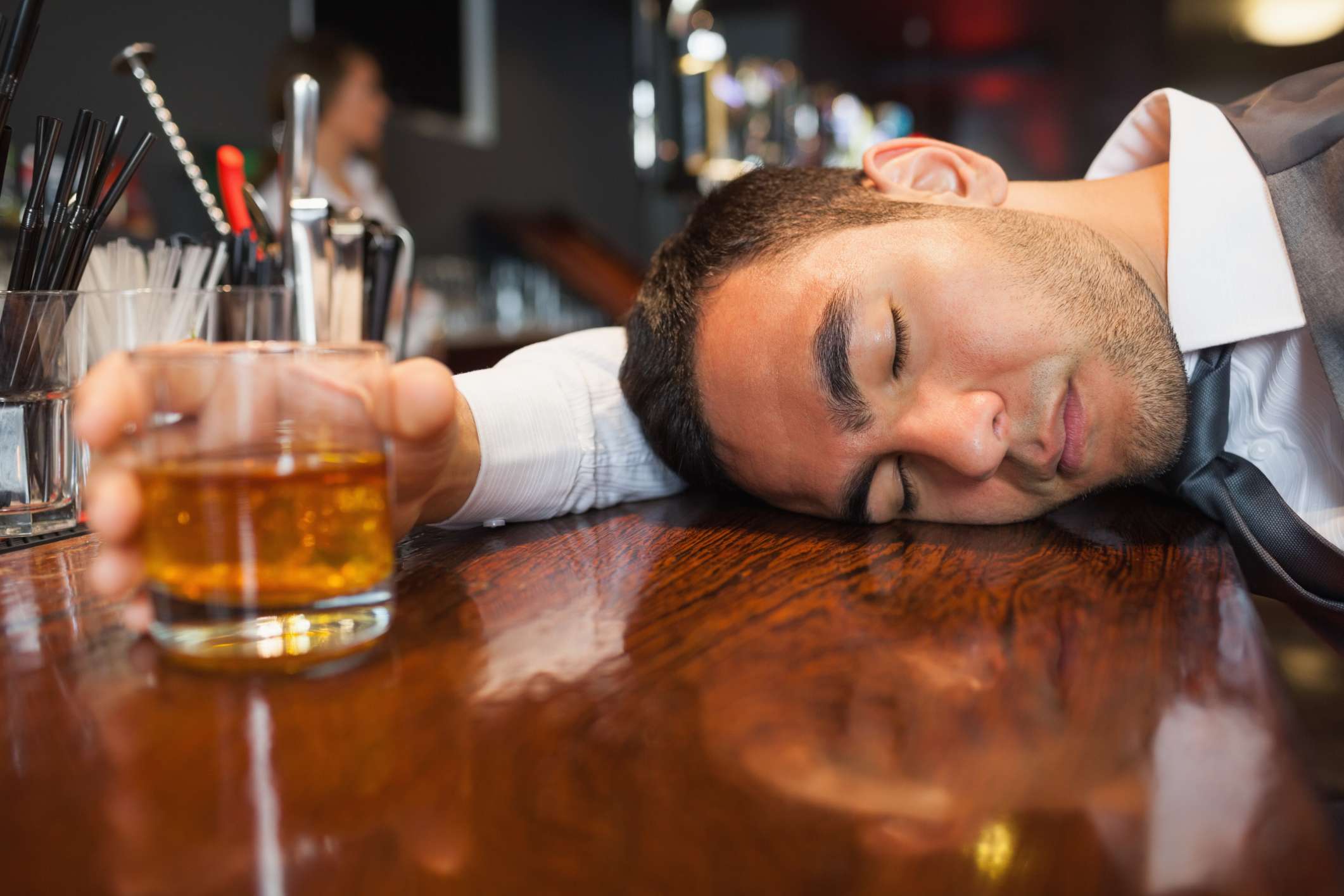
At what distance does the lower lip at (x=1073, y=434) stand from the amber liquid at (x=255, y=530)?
66 centimetres

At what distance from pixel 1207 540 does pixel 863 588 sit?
1.13ft

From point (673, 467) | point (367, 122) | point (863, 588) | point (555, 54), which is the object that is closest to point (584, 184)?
point (555, 54)

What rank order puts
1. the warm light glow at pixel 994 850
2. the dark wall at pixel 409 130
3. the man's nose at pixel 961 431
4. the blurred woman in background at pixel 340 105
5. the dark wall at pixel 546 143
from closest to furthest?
the warm light glow at pixel 994 850 → the man's nose at pixel 961 431 → the dark wall at pixel 409 130 → the blurred woman in background at pixel 340 105 → the dark wall at pixel 546 143

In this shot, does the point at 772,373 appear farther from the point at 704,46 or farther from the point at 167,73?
the point at 704,46

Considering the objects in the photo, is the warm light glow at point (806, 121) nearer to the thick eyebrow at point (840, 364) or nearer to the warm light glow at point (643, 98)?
the warm light glow at point (643, 98)

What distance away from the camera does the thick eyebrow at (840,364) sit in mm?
896

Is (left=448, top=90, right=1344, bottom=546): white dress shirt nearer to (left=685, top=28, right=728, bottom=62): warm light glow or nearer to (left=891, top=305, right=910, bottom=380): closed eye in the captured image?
(left=891, top=305, right=910, bottom=380): closed eye

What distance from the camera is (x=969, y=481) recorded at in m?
0.92

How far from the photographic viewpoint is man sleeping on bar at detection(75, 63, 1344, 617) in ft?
2.99

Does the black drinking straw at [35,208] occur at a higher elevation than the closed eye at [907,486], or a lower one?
higher

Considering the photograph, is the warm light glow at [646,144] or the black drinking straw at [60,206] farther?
the warm light glow at [646,144]

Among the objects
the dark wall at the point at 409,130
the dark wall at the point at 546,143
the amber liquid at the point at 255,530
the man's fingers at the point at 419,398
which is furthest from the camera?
the dark wall at the point at 546,143

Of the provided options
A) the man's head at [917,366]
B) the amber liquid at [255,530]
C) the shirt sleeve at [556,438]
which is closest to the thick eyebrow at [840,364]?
the man's head at [917,366]

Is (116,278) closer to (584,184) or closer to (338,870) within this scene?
(338,870)
